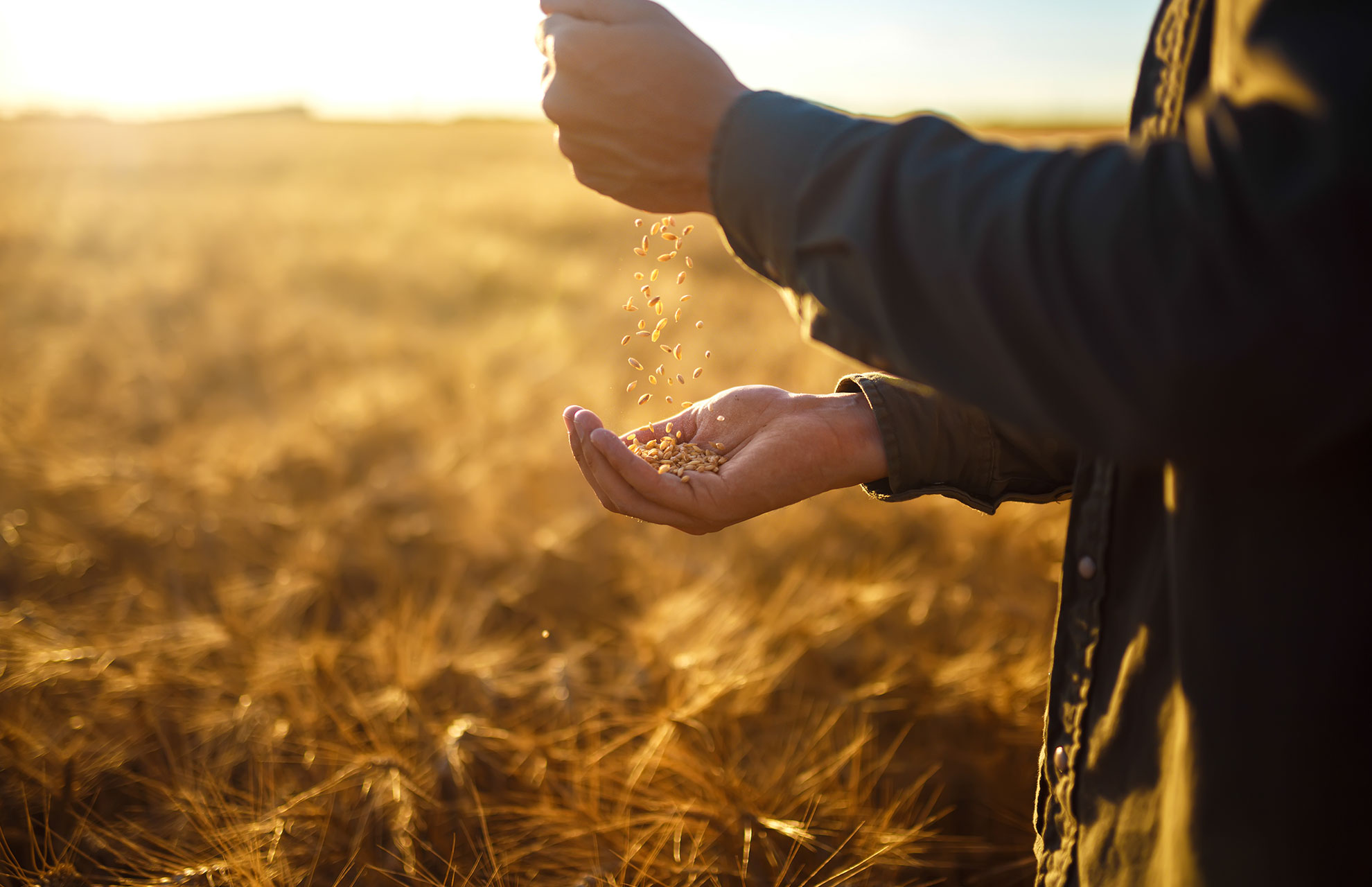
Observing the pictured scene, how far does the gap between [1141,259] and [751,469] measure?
726 millimetres

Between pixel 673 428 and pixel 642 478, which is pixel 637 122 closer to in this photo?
pixel 642 478

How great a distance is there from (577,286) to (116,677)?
5.80 meters

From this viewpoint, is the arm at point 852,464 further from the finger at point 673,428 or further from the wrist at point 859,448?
the finger at point 673,428

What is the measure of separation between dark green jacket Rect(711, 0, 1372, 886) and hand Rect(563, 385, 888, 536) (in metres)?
0.37

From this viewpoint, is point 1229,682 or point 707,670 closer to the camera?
point 1229,682

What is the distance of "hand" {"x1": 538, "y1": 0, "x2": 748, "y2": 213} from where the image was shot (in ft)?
2.80

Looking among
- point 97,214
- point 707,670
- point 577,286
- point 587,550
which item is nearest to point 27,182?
point 97,214

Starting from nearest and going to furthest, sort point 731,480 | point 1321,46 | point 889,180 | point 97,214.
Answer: point 1321,46, point 889,180, point 731,480, point 97,214

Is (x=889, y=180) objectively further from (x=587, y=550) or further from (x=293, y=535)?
(x=293, y=535)

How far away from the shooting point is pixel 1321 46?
1.91ft

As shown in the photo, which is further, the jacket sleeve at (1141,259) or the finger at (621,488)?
the finger at (621,488)

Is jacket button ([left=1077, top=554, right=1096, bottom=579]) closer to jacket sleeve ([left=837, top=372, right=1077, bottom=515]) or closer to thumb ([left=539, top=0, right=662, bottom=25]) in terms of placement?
jacket sleeve ([left=837, top=372, right=1077, bottom=515])

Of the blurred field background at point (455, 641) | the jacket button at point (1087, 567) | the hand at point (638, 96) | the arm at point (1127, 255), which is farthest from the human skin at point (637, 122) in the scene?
the blurred field background at point (455, 641)

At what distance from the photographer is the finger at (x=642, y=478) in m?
1.19
